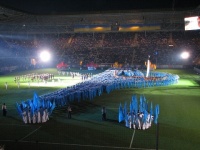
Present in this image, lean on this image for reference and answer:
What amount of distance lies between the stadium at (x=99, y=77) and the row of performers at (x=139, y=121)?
6.2 inches

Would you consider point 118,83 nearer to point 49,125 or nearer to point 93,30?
point 49,125

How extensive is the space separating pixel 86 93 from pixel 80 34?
54.5m

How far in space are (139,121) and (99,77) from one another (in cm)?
2090

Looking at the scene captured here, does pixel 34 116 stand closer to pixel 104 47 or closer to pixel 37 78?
pixel 37 78

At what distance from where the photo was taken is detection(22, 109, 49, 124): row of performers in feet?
62.3

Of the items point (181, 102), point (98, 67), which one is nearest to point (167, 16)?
point (98, 67)

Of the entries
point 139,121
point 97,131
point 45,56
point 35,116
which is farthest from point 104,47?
point 97,131

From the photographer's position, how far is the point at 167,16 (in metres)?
61.7

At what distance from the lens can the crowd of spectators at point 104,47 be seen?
6975 cm

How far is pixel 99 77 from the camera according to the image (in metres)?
38.0

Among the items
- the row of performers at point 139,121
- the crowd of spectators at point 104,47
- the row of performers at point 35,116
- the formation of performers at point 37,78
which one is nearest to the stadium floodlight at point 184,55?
the crowd of spectators at point 104,47

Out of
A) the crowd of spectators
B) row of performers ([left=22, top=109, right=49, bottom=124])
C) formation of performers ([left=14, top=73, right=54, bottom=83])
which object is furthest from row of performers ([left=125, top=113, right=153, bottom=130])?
the crowd of spectators

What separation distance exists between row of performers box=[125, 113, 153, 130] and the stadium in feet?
0.52

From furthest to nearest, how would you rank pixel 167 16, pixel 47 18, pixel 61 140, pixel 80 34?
1. pixel 80 34
2. pixel 47 18
3. pixel 167 16
4. pixel 61 140
